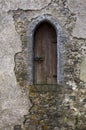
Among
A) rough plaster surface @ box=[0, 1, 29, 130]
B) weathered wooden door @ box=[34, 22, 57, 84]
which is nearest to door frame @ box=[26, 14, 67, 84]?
weathered wooden door @ box=[34, 22, 57, 84]

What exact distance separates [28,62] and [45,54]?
1.53ft

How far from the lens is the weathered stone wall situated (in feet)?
29.1

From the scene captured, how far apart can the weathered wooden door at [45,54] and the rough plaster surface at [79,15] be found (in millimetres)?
554

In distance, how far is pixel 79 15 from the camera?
29.5 ft

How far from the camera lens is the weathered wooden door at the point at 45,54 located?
29.8 feet

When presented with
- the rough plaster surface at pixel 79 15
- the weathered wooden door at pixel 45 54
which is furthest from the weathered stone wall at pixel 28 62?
the weathered wooden door at pixel 45 54

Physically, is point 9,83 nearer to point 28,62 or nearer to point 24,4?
point 28,62

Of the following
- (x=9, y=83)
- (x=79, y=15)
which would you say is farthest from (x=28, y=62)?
(x=79, y=15)

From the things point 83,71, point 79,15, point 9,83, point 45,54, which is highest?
point 79,15

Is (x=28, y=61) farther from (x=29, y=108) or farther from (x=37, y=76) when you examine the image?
(x=29, y=108)

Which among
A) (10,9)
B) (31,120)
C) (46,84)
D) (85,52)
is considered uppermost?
(10,9)

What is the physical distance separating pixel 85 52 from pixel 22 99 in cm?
178

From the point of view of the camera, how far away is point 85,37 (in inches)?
352

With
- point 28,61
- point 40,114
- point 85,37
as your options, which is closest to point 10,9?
point 28,61
